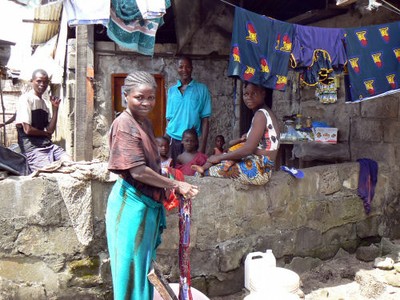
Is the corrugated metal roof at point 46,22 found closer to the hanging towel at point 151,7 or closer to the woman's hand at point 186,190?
the hanging towel at point 151,7

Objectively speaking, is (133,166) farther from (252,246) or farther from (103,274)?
(252,246)

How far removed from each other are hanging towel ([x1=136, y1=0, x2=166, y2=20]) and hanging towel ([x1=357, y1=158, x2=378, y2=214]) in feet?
9.48

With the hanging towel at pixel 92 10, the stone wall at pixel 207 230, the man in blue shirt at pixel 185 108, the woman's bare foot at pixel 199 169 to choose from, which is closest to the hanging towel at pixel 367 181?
the stone wall at pixel 207 230

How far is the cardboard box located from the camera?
5.76 metres

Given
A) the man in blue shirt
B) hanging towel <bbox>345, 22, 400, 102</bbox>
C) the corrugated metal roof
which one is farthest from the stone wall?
the corrugated metal roof

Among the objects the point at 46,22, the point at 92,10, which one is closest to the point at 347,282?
the point at 92,10

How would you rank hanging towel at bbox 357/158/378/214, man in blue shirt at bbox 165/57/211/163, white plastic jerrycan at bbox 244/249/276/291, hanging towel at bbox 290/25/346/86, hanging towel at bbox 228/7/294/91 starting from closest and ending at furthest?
white plastic jerrycan at bbox 244/249/276/291 → hanging towel at bbox 228/7/294/91 → hanging towel at bbox 290/25/346/86 → hanging towel at bbox 357/158/378/214 → man in blue shirt at bbox 165/57/211/163

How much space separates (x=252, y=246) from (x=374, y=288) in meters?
1.19

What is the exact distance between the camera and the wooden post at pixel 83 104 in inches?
195

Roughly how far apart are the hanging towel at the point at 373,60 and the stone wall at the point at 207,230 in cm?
92

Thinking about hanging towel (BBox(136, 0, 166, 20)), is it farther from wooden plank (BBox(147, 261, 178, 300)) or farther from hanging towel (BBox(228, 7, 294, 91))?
wooden plank (BBox(147, 261, 178, 300))

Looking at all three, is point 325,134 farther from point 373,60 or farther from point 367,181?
point 373,60

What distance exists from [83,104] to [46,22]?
518 cm

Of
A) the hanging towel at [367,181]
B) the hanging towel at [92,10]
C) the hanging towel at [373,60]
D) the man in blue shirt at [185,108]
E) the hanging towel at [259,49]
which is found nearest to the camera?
the hanging towel at [92,10]
